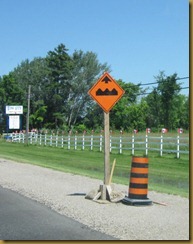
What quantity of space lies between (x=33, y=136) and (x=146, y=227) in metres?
51.4

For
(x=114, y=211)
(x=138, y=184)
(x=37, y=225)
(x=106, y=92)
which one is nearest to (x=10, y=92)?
(x=106, y=92)

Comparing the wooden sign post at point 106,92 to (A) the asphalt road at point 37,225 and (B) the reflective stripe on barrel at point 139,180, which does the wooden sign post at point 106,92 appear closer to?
(B) the reflective stripe on barrel at point 139,180

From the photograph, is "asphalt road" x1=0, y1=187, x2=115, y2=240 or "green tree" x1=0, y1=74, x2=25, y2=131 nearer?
"asphalt road" x1=0, y1=187, x2=115, y2=240

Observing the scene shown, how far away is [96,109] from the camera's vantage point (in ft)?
334

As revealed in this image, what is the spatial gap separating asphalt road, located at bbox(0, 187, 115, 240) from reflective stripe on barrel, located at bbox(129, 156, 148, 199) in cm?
200

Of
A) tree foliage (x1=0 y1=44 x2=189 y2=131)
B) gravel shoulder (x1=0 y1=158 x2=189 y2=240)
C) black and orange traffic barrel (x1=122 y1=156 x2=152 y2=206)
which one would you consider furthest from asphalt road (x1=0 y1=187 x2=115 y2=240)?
tree foliage (x1=0 y1=44 x2=189 y2=131)

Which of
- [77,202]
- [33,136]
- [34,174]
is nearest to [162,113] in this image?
[33,136]

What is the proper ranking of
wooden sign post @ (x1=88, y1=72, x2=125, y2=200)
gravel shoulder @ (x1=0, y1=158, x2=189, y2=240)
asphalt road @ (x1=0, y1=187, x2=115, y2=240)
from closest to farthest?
asphalt road @ (x1=0, y1=187, x2=115, y2=240) < gravel shoulder @ (x1=0, y1=158, x2=189, y2=240) < wooden sign post @ (x1=88, y1=72, x2=125, y2=200)

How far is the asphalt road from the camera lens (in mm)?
8031

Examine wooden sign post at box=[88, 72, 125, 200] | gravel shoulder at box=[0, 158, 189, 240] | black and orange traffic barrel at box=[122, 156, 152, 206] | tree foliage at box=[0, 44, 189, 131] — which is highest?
tree foliage at box=[0, 44, 189, 131]

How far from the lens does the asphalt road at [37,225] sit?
8031 mm

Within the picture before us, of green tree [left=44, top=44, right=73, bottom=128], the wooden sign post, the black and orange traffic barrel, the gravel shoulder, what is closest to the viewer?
the gravel shoulder

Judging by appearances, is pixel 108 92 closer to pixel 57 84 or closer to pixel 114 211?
pixel 114 211

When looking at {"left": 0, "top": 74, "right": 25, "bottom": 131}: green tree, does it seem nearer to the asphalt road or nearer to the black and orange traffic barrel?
the asphalt road
